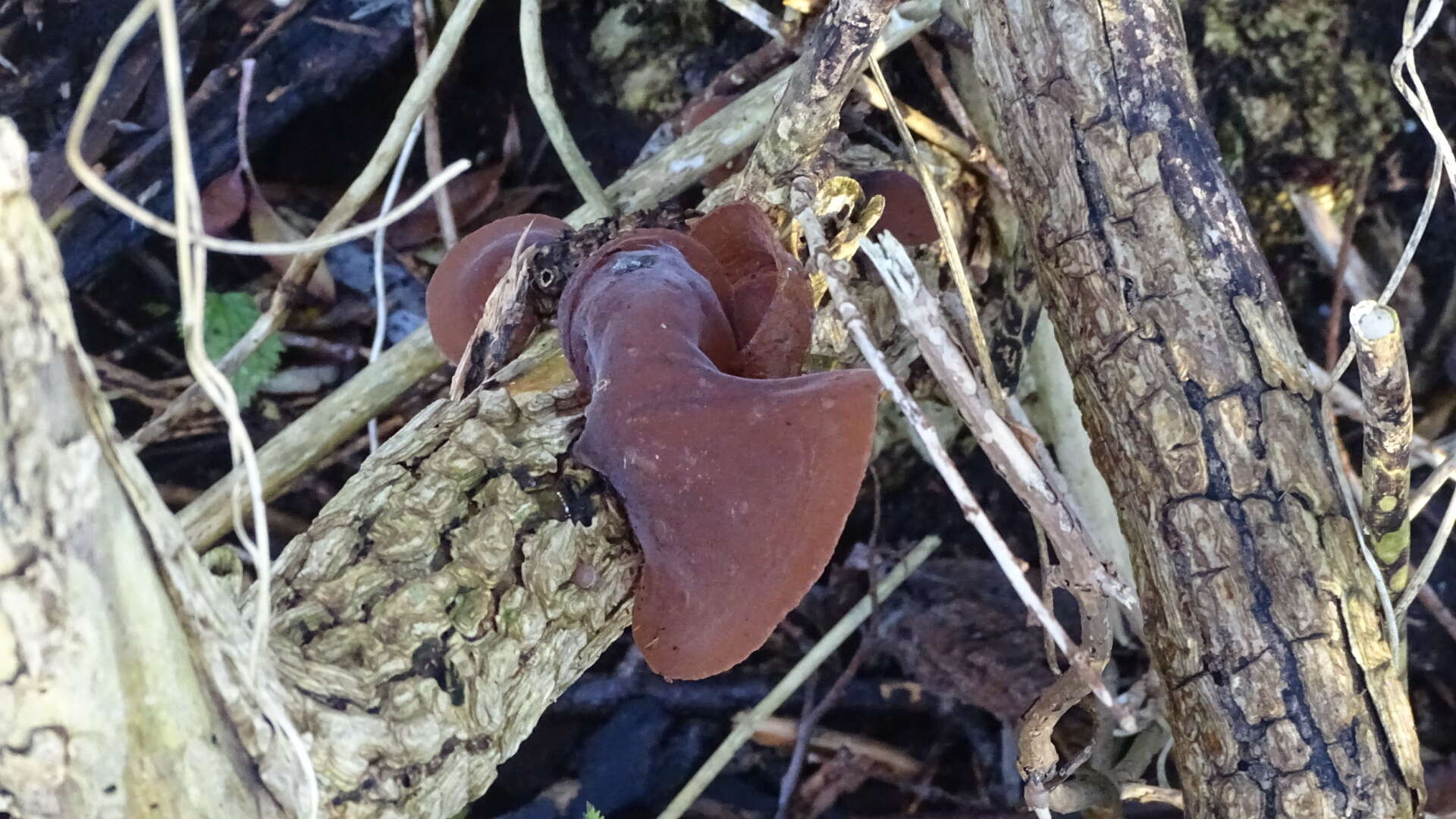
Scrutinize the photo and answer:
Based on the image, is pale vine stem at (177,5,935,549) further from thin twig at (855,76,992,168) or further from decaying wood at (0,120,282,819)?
decaying wood at (0,120,282,819)

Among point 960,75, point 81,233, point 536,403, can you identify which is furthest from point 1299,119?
point 81,233

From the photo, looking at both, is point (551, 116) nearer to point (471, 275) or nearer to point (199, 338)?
point (471, 275)

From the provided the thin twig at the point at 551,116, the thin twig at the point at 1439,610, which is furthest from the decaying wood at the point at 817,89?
the thin twig at the point at 1439,610

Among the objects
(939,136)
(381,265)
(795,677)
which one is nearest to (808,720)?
(795,677)

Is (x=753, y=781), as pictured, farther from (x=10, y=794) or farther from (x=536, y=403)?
(x=10, y=794)

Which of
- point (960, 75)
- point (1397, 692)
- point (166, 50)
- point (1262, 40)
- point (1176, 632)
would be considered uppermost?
point (166, 50)

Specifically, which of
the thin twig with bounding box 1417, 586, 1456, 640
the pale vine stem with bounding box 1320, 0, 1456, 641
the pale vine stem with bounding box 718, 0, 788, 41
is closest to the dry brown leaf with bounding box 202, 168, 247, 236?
the pale vine stem with bounding box 718, 0, 788, 41
